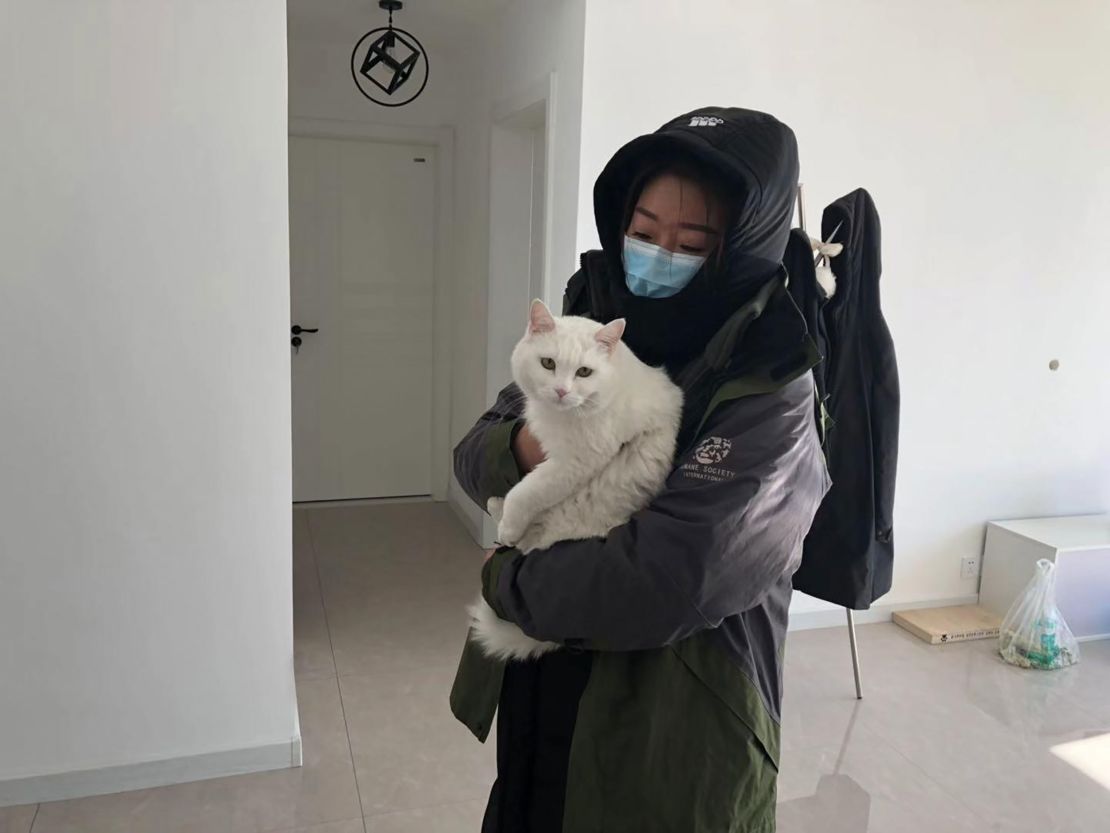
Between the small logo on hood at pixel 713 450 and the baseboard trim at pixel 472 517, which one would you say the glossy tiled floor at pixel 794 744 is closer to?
the baseboard trim at pixel 472 517

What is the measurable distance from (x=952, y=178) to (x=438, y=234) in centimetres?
269

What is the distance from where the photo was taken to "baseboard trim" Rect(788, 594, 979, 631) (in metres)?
3.58

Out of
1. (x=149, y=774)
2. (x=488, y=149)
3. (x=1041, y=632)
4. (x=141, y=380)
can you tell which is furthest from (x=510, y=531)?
(x=488, y=149)

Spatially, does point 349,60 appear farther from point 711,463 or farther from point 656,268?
point 711,463

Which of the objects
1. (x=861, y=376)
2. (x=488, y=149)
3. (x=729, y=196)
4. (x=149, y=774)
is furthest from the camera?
(x=488, y=149)

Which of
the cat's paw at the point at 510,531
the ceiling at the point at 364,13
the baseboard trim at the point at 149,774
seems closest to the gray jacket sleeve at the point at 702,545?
the cat's paw at the point at 510,531

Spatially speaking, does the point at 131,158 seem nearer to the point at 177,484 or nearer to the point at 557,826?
the point at 177,484

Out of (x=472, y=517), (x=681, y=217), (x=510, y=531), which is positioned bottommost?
(x=472, y=517)

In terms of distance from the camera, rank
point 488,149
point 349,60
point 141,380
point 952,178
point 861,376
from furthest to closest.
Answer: point 349,60
point 488,149
point 952,178
point 861,376
point 141,380

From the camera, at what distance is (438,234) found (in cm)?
495

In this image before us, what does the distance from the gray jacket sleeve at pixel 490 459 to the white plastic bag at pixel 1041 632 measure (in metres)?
2.74

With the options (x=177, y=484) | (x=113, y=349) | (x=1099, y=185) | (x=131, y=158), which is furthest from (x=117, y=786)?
(x=1099, y=185)

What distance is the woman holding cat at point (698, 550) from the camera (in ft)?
3.18

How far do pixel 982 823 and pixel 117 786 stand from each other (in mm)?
2334
